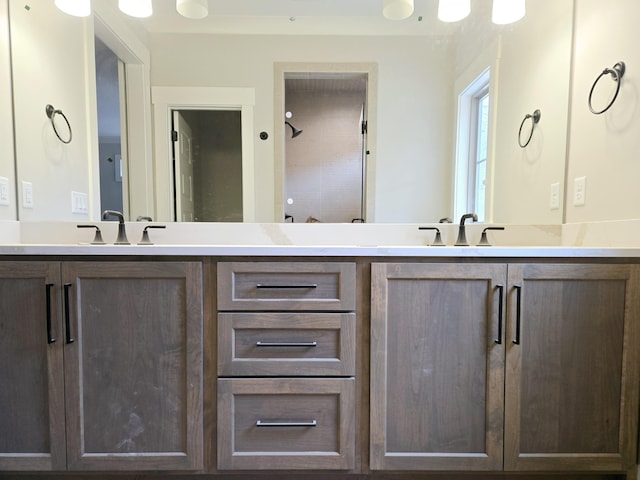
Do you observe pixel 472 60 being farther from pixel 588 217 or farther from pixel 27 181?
pixel 27 181

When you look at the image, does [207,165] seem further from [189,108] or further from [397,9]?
[397,9]

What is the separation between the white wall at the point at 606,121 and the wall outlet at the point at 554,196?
4 cm

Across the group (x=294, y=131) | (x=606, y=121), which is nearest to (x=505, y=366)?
(x=606, y=121)

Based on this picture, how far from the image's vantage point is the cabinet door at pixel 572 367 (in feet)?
3.40

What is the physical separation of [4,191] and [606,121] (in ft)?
7.99

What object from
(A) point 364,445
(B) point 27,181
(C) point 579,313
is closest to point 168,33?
(B) point 27,181

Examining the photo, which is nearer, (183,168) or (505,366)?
(505,366)

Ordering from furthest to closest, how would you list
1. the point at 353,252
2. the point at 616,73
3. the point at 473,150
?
1. the point at 473,150
2. the point at 616,73
3. the point at 353,252

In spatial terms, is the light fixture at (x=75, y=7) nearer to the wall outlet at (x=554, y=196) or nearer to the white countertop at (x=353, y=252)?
the white countertop at (x=353, y=252)

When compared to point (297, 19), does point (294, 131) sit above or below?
below

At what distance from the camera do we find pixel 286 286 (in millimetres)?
1048

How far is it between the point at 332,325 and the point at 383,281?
22 centimetres

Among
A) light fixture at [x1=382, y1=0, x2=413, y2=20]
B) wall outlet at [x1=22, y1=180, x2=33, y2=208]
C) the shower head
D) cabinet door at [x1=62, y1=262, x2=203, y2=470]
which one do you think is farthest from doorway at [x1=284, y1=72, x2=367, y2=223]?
wall outlet at [x1=22, y1=180, x2=33, y2=208]

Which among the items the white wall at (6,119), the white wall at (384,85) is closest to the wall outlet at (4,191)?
the white wall at (6,119)
